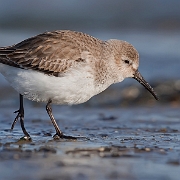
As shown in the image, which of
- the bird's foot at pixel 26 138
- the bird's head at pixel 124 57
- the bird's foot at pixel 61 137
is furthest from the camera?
the bird's head at pixel 124 57

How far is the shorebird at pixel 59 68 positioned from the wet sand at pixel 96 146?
2.24ft

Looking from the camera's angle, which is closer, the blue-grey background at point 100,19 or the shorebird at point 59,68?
the shorebird at point 59,68

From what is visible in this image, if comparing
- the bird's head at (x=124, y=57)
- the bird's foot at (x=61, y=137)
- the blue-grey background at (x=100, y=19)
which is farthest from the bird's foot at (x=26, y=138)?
the blue-grey background at (x=100, y=19)

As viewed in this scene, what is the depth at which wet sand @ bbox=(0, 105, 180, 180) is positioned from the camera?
19.2 feet

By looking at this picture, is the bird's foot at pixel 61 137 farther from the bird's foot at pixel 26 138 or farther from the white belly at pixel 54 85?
the white belly at pixel 54 85

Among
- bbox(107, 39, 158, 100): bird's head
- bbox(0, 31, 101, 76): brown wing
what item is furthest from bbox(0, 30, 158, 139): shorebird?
bbox(107, 39, 158, 100): bird's head

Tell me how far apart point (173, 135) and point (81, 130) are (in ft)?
5.19

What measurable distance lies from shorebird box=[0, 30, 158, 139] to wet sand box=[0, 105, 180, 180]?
0.68m

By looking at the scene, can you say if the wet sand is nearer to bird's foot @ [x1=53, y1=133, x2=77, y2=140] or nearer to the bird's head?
bird's foot @ [x1=53, y1=133, x2=77, y2=140]

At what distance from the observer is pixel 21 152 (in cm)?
675

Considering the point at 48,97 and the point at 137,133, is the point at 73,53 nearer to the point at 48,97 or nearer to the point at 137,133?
the point at 48,97

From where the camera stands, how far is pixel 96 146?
7.35m

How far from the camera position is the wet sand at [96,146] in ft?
19.2

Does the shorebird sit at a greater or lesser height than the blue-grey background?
lesser
